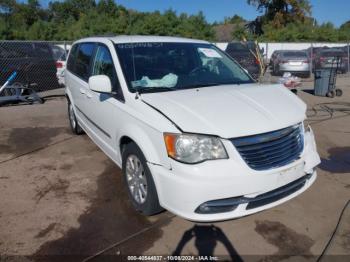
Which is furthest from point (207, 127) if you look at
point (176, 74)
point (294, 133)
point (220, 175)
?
point (176, 74)

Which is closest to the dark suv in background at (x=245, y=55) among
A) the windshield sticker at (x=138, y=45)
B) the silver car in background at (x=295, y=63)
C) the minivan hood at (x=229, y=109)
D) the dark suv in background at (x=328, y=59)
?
the silver car in background at (x=295, y=63)

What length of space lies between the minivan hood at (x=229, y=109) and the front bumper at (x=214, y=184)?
0.74 feet

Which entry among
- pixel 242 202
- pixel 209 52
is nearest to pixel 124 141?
pixel 242 202

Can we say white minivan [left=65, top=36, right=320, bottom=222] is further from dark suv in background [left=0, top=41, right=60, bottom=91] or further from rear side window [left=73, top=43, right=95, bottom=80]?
dark suv in background [left=0, top=41, right=60, bottom=91]

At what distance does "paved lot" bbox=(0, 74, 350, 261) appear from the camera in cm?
303

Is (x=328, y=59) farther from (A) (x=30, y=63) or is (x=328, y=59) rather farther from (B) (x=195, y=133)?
(B) (x=195, y=133)

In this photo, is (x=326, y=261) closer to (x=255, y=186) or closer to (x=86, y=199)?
(x=255, y=186)

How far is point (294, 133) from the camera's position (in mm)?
3264

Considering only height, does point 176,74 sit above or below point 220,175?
above

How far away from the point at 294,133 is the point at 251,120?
551mm

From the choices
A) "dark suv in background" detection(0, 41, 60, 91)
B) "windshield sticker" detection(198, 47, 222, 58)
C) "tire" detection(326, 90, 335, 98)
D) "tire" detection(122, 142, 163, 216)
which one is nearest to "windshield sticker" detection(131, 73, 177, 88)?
"tire" detection(122, 142, 163, 216)

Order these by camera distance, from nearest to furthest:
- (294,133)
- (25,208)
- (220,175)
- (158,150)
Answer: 1. (220,175)
2. (158,150)
3. (294,133)
4. (25,208)

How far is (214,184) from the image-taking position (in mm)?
2775

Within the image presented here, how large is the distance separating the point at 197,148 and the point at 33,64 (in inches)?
422
